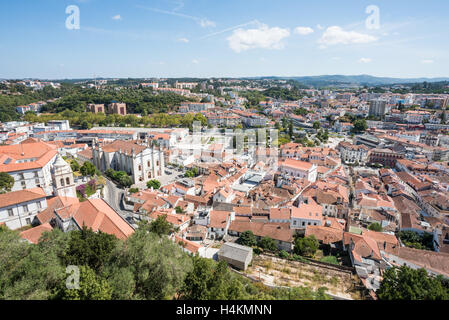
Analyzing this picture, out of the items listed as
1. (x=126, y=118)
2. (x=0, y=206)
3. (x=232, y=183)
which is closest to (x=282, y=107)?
(x=126, y=118)

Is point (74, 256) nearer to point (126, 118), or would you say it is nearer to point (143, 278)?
point (143, 278)

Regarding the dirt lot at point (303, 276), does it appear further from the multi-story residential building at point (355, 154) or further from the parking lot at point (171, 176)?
the multi-story residential building at point (355, 154)

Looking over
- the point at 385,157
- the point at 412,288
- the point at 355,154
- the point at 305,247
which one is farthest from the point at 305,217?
the point at 385,157

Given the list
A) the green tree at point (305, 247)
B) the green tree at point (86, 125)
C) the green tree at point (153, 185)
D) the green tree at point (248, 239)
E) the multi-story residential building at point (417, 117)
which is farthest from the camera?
the multi-story residential building at point (417, 117)

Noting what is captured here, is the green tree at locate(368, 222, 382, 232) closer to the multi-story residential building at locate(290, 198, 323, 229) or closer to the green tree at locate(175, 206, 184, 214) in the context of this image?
the multi-story residential building at locate(290, 198, 323, 229)

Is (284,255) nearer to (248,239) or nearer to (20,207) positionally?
(248,239)

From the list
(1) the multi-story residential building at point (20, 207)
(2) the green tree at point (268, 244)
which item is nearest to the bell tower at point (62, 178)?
(1) the multi-story residential building at point (20, 207)

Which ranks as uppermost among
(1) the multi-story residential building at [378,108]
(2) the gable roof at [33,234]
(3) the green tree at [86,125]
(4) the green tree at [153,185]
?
(1) the multi-story residential building at [378,108]

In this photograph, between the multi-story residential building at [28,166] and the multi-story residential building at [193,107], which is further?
the multi-story residential building at [193,107]
